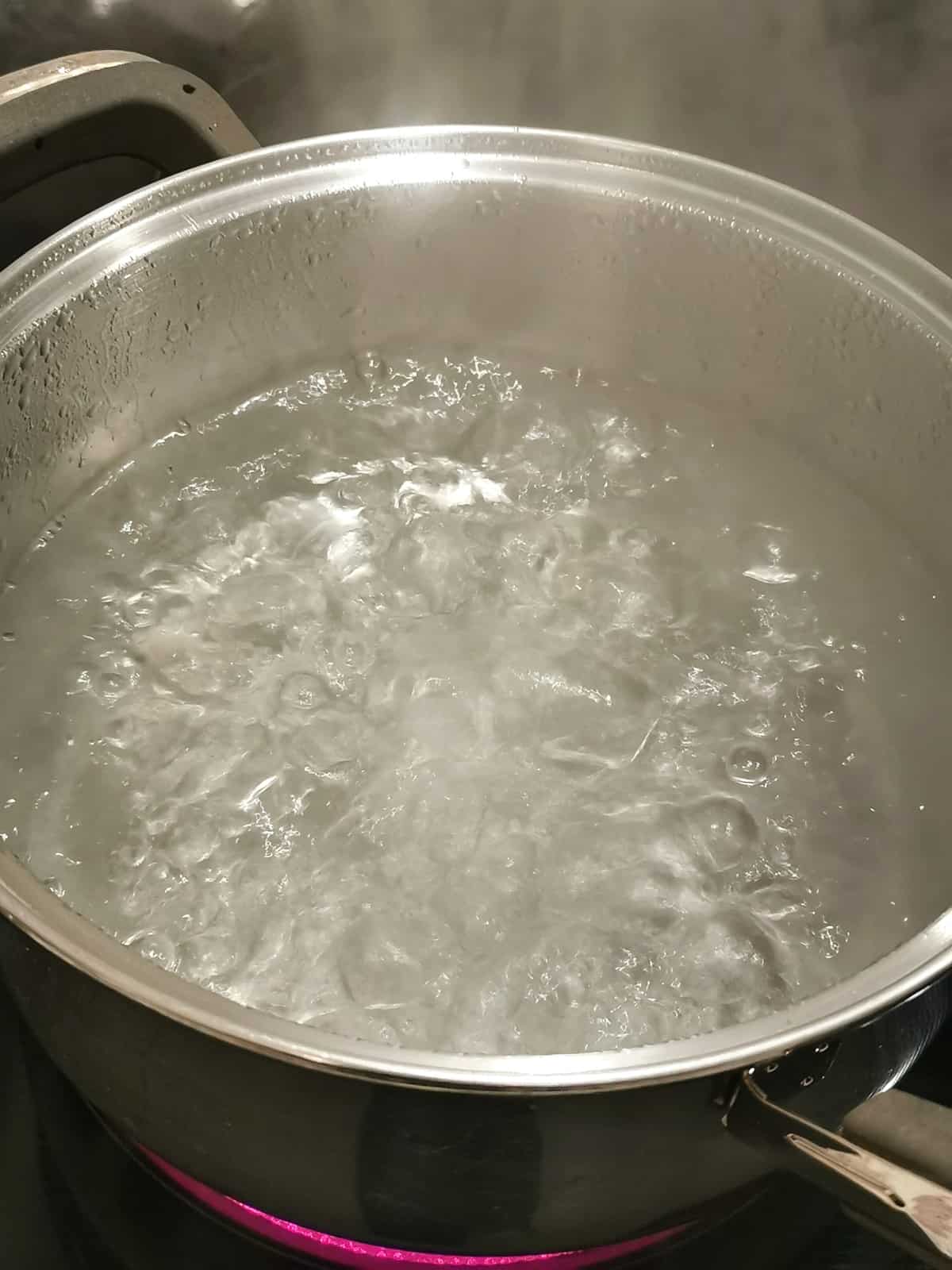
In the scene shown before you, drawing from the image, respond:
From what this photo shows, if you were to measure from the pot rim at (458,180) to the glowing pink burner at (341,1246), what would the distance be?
0.30 meters

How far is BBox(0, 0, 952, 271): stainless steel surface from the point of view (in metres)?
1.25

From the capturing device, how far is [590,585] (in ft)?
3.44

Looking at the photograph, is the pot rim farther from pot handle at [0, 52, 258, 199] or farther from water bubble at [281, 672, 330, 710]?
water bubble at [281, 672, 330, 710]

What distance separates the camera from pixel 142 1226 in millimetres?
798

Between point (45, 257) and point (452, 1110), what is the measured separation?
2.49 ft

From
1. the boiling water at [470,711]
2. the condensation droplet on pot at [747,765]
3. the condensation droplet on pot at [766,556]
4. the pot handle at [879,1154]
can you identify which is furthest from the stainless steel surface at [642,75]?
the pot handle at [879,1154]

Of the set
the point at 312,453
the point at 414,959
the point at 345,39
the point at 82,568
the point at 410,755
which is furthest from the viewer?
the point at 345,39

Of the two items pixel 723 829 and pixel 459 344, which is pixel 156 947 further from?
pixel 459 344

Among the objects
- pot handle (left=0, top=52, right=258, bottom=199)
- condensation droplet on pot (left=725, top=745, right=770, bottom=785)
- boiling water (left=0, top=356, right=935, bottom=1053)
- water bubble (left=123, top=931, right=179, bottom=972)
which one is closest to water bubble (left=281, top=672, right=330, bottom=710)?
boiling water (left=0, top=356, right=935, bottom=1053)

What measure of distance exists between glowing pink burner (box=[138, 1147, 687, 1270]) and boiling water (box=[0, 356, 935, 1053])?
14cm

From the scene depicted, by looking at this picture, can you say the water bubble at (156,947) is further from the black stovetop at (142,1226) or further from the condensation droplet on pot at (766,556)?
the condensation droplet on pot at (766,556)

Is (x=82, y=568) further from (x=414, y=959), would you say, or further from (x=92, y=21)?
(x=92, y=21)

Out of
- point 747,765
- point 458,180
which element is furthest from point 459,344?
point 747,765

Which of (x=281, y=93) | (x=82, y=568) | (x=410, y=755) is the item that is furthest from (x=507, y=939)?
(x=281, y=93)
